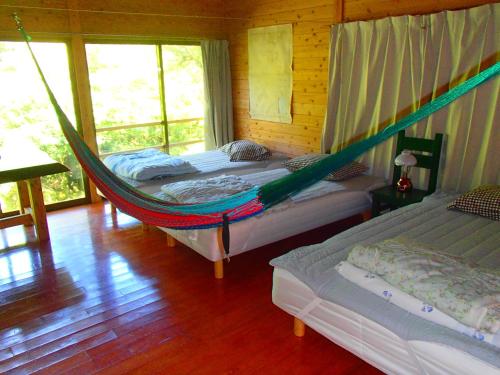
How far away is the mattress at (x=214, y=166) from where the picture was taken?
11.6 feet

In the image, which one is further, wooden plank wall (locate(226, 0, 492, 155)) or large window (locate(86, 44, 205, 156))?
large window (locate(86, 44, 205, 156))

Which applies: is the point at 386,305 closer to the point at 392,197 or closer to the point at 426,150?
the point at 392,197

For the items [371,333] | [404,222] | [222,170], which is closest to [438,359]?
[371,333]

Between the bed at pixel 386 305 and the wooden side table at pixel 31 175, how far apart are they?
2.15m

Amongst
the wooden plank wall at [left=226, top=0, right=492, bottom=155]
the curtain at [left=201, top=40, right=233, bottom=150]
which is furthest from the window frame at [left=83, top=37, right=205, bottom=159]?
the wooden plank wall at [left=226, top=0, right=492, bottom=155]

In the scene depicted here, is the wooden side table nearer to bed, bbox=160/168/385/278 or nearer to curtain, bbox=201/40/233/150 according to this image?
bed, bbox=160/168/385/278

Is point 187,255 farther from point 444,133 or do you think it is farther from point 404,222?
point 444,133

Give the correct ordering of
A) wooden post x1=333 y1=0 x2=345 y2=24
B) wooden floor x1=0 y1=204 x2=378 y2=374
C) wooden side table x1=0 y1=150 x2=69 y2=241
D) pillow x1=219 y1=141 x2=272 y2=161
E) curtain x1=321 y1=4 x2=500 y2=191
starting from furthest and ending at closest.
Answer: pillow x1=219 y1=141 x2=272 y2=161
wooden post x1=333 y1=0 x2=345 y2=24
wooden side table x1=0 y1=150 x2=69 y2=241
curtain x1=321 y1=4 x2=500 y2=191
wooden floor x1=0 y1=204 x2=378 y2=374

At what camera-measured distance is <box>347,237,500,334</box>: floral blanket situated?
4.84 ft

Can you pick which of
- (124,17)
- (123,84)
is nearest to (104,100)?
(123,84)

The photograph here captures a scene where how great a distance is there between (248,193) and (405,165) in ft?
5.78

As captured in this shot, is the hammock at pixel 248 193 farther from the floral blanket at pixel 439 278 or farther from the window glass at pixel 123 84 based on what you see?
the window glass at pixel 123 84

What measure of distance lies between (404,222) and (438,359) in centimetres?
118

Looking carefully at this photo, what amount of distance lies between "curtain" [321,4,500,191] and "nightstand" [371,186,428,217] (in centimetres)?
26
